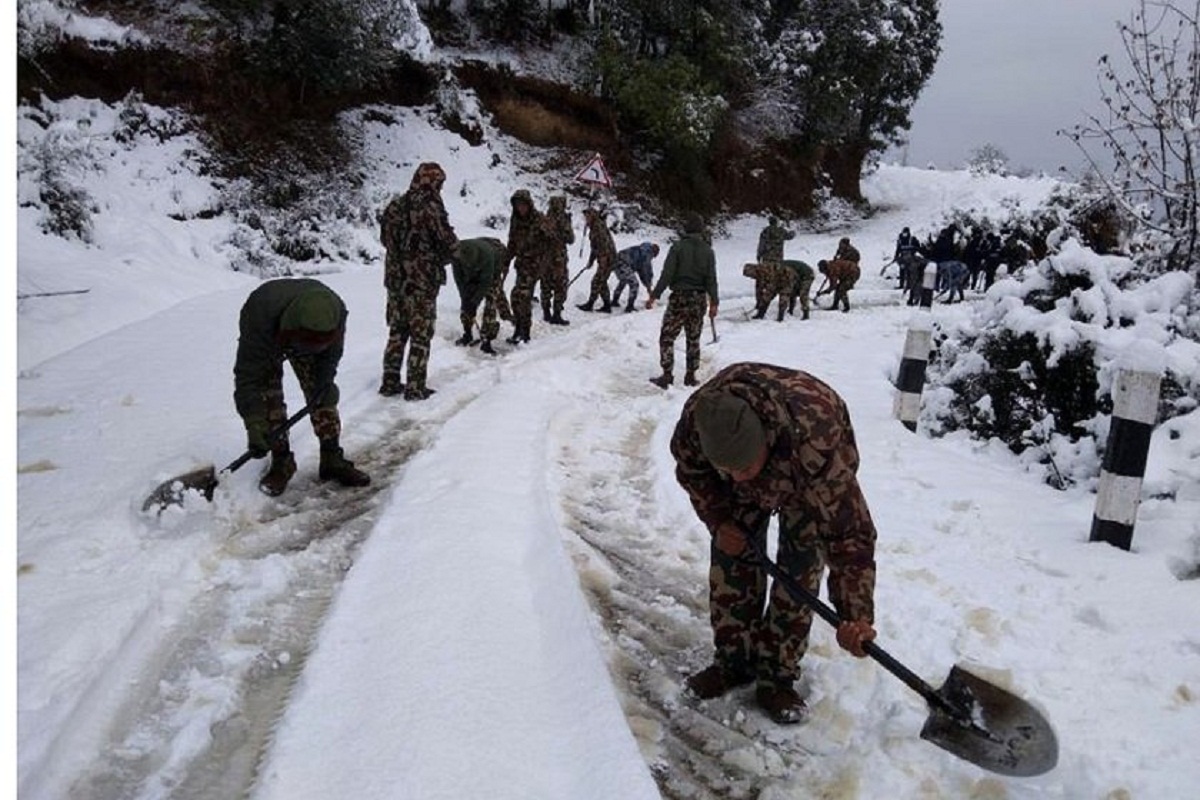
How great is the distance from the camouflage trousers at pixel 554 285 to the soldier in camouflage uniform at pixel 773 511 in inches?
331

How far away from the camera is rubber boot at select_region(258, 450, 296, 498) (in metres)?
5.01

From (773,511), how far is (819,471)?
0.37 m

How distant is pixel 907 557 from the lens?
14.9 ft

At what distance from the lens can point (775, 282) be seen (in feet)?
44.2

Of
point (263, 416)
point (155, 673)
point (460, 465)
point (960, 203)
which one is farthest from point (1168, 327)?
point (960, 203)

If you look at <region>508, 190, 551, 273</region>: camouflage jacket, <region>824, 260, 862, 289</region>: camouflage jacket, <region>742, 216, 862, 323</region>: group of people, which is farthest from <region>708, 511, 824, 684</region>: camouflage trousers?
<region>824, 260, 862, 289</region>: camouflage jacket

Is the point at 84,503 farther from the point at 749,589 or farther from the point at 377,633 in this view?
the point at 749,589

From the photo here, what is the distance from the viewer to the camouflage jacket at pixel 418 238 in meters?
7.27

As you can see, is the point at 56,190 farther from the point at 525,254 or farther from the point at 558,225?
the point at 558,225

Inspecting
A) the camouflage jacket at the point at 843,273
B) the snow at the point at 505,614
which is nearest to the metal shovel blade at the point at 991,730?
the snow at the point at 505,614

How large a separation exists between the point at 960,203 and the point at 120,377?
28413mm

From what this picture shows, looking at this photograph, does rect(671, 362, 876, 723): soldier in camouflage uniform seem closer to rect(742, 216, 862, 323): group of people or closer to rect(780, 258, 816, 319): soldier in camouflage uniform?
rect(742, 216, 862, 323): group of people

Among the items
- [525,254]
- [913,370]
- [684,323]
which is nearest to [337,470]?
[913,370]

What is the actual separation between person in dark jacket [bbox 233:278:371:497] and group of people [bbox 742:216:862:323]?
940 centimetres
